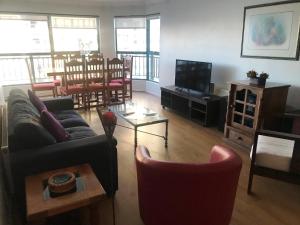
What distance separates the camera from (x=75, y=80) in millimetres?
4922

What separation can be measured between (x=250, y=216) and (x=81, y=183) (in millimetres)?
1481

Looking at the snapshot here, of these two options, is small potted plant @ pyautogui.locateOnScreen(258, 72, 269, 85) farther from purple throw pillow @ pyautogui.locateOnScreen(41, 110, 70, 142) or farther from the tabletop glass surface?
purple throw pillow @ pyautogui.locateOnScreen(41, 110, 70, 142)

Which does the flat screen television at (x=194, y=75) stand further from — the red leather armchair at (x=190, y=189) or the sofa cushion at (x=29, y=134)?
the sofa cushion at (x=29, y=134)

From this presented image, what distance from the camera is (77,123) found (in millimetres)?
3010

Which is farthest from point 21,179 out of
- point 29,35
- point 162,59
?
point 29,35

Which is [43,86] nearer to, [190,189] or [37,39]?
[37,39]

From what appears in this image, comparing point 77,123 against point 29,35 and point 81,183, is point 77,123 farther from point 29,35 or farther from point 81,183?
point 29,35

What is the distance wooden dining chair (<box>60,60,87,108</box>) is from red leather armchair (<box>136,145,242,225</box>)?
348 centimetres

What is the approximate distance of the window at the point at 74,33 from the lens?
6.25 meters

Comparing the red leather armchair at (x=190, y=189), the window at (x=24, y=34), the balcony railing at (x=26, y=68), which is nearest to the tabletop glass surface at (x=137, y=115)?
the red leather armchair at (x=190, y=189)

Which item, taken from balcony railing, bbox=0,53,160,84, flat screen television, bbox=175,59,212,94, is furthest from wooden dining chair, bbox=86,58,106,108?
flat screen television, bbox=175,59,212,94

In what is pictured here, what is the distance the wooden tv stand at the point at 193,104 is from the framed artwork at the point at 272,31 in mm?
923

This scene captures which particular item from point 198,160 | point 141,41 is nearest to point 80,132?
point 198,160

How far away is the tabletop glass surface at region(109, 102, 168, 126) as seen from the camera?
129 inches
